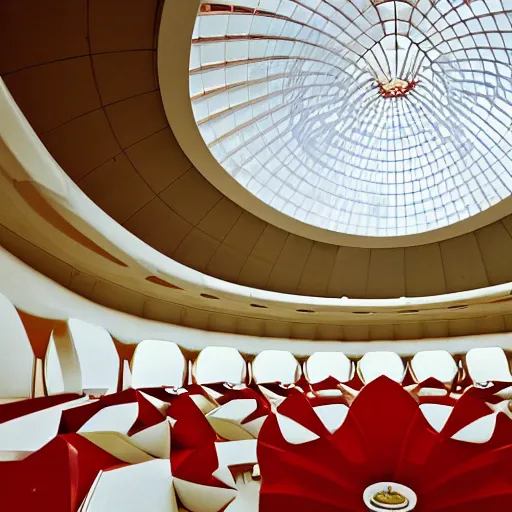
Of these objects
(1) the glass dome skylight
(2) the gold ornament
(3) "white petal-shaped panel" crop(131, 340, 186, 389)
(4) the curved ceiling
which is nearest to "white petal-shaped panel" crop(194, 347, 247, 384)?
(3) "white petal-shaped panel" crop(131, 340, 186, 389)

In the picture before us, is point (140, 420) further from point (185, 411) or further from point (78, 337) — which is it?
point (78, 337)

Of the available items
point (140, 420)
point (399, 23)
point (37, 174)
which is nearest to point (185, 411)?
point (140, 420)

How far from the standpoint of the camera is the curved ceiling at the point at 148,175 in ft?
11.3

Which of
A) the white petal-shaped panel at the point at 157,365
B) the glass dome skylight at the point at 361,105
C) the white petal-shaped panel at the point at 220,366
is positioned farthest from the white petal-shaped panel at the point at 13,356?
the white petal-shaped panel at the point at 220,366

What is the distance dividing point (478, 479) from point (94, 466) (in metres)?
1.25

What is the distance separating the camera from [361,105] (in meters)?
6.48

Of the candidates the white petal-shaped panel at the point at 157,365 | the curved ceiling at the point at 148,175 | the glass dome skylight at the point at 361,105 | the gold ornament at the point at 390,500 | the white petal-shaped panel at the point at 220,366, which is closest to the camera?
the gold ornament at the point at 390,500

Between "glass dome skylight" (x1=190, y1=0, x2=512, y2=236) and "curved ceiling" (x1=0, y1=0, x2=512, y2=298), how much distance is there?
60 centimetres

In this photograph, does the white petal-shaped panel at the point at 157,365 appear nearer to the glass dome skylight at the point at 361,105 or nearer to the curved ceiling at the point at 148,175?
the curved ceiling at the point at 148,175

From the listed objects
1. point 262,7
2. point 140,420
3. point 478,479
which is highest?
point 262,7

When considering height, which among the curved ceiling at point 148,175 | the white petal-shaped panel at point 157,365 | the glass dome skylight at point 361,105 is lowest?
the white petal-shaped panel at point 157,365

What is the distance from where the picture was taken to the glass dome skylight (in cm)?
451

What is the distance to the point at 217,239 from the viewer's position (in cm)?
689

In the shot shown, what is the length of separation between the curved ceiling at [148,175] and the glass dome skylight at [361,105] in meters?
0.60
